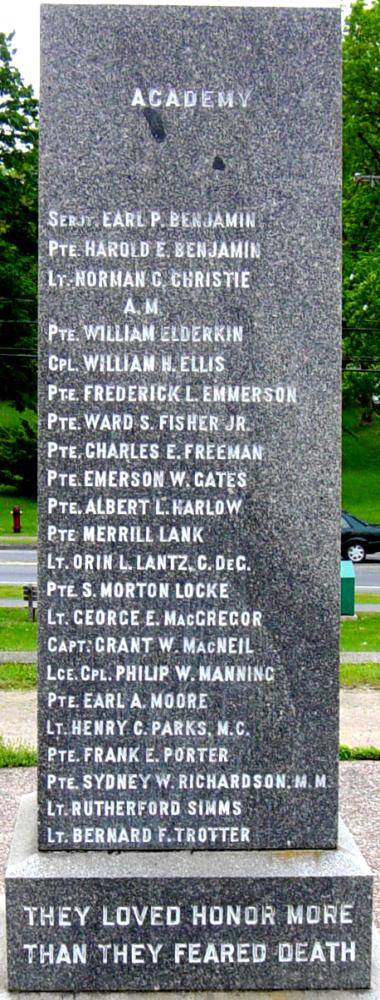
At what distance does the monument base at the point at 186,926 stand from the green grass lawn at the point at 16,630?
359 inches

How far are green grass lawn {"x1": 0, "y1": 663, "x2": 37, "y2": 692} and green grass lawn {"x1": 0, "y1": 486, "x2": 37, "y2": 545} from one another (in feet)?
66.5

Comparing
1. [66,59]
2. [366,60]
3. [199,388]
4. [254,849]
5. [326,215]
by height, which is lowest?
[254,849]

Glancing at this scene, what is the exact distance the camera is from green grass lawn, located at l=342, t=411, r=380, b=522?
3959cm

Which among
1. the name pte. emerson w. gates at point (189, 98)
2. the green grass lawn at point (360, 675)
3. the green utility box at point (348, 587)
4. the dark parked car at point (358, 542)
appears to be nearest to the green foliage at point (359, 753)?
the green grass lawn at point (360, 675)

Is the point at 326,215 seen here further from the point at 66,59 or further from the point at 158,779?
the point at 158,779

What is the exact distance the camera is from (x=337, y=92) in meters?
4.01

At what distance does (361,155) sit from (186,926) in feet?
→ 99.2

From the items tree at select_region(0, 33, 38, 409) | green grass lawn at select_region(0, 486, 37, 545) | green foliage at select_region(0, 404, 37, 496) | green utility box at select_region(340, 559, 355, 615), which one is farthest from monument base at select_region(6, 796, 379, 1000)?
green foliage at select_region(0, 404, 37, 496)

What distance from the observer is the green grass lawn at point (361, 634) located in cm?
1365

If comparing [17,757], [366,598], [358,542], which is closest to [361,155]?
[358,542]

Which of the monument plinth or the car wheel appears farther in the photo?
the car wheel

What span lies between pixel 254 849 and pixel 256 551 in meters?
1.06

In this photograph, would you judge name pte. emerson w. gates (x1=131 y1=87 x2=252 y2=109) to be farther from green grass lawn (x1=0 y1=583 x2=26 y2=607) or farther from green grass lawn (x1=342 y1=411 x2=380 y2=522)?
green grass lawn (x1=342 y1=411 x2=380 y2=522)

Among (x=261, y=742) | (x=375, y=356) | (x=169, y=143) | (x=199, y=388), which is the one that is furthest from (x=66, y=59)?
(x=375, y=356)
